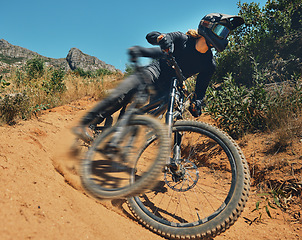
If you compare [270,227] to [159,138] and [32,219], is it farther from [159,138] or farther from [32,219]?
[32,219]

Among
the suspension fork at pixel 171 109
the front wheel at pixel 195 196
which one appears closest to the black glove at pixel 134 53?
the suspension fork at pixel 171 109

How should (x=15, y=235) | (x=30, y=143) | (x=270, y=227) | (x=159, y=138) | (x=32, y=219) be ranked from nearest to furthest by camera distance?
1. (x=15, y=235)
2. (x=32, y=219)
3. (x=159, y=138)
4. (x=270, y=227)
5. (x=30, y=143)

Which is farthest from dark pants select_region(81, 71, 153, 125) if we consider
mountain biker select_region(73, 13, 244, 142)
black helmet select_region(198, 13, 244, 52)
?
black helmet select_region(198, 13, 244, 52)

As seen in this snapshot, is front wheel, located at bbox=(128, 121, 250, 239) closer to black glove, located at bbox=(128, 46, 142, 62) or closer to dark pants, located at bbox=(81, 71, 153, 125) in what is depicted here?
dark pants, located at bbox=(81, 71, 153, 125)

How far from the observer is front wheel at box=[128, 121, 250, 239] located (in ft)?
5.89

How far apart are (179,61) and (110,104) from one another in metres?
1.20

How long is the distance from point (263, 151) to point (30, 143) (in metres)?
3.88

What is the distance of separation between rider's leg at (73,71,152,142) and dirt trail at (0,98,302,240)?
0.22m

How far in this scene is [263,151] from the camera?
366cm

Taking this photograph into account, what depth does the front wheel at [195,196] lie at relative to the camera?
1.80 m

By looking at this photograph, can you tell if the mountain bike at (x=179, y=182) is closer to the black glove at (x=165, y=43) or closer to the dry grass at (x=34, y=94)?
the black glove at (x=165, y=43)

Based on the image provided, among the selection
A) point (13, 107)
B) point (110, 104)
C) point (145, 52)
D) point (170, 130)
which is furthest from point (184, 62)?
point (13, 107)

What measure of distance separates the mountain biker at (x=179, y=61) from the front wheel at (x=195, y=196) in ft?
2.12

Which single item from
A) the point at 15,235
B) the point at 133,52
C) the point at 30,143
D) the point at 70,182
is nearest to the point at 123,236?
the point at 15,235
